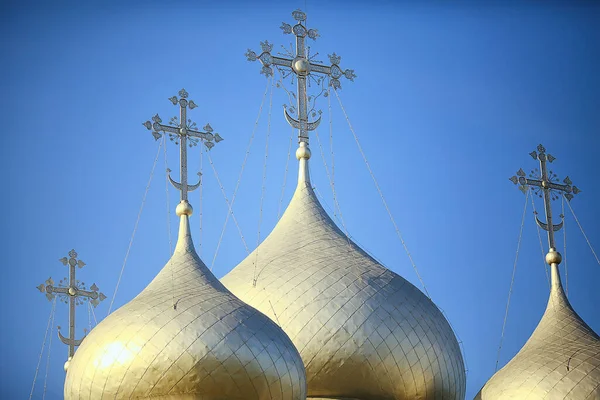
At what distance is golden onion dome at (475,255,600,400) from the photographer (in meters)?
20.6

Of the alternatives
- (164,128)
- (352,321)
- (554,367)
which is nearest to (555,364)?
(554,367)

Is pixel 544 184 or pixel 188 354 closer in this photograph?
pixel 188 354

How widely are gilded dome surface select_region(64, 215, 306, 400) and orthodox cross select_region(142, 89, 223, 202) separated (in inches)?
Result: 133

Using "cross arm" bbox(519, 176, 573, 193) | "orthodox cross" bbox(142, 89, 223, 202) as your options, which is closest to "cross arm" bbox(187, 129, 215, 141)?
"orthodox cross" bbox(142, 89, 223, 202)

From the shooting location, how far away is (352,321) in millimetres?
20156

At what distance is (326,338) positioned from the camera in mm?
20047

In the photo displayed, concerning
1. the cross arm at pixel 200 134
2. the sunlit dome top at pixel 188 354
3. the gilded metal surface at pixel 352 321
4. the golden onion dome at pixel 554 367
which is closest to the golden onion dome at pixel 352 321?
the gilded metal surface at pixel 352 321

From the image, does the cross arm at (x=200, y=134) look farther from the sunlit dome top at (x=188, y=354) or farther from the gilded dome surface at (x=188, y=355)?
the gilded dome surface at (x=188, y=355)

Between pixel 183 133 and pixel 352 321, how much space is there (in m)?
4.75

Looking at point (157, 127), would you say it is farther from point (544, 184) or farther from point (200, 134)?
point (544, 184)

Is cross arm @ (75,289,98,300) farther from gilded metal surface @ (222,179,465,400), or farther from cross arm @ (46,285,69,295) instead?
gilded metal surface @ (222,179,465,400)

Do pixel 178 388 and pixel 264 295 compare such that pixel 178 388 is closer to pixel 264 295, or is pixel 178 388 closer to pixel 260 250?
pixel 264 295

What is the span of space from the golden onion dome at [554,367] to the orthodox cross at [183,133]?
6169 mm

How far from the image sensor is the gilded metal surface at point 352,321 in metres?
20.0
